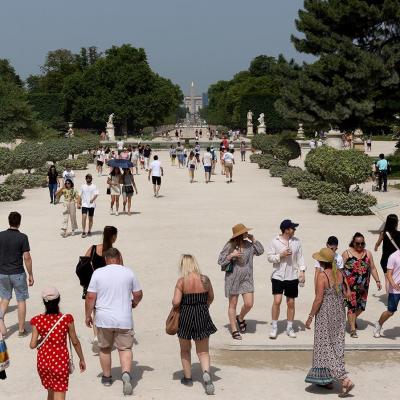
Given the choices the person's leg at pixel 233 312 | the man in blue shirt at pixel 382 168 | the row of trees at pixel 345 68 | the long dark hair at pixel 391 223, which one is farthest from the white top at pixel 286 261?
the row of trees at pixel 345 68

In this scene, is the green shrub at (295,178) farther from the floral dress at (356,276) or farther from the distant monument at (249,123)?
the distant monument at (249,123)

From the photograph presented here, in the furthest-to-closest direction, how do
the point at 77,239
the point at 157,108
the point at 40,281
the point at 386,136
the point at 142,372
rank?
1. the point at 157,108
2. the point at 386,136
3. the point at 77,239
4. the point at 40,281
5. the point at 142,372

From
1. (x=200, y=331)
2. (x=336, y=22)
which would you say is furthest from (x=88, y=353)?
(x=336, y=22)

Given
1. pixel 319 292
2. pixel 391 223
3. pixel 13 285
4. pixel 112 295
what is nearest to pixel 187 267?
pixel 112 295

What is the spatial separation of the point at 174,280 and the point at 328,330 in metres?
5.07

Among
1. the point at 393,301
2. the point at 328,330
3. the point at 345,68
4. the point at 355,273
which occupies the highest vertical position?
the point at 345,68

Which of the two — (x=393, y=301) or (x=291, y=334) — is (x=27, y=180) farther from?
(x=393, y=301)

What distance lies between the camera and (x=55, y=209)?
68.5 feet

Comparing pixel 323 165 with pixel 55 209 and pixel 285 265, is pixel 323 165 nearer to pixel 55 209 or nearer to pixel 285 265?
pixel 55 209

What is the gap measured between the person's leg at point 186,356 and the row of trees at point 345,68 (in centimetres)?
2763

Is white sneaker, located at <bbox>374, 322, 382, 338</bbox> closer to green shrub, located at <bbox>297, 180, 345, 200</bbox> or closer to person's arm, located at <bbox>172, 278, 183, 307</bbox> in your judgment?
person's arm, located at <bbox>172, 278, 183, 307</bbox>

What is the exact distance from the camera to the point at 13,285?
8.55 m

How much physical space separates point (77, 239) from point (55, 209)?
18.2 ft

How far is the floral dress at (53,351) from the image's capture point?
18.7 ft
